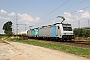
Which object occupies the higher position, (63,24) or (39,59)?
(63,24)

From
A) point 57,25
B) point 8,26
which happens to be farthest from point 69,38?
point 8,26

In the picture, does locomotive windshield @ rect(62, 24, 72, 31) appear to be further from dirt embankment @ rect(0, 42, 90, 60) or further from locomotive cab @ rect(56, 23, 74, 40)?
dirt embankment @ rect(0, 42, 90, 60)

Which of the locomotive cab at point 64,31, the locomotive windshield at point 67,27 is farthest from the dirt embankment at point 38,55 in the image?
the locomotive windshield at point 67,27

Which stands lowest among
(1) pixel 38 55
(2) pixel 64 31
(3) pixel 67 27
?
(1) pixel 38 55

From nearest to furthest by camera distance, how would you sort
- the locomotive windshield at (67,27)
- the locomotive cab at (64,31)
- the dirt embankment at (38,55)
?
1. the dirt embankment at (38,55)
2. the locomotive cab at (64,31)
3. the locomotive windshield at (67,27)

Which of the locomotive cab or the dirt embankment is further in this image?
the locomotive cab

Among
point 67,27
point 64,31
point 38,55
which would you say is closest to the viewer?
point 38,55

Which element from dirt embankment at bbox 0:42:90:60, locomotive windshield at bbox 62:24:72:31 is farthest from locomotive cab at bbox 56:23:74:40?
dirt embankment at bbox 0:42:90:60

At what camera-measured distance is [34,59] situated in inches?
545

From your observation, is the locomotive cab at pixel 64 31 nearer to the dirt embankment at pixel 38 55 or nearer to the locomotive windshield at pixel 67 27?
the locomotive windshield at pixel 67 27

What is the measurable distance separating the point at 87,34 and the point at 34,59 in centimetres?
4411

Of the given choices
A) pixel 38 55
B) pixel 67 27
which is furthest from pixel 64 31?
pixel 38 55

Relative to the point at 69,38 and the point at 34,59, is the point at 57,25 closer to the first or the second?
the point at 69,38

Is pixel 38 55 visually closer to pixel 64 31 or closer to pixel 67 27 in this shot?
pixel 64 31
